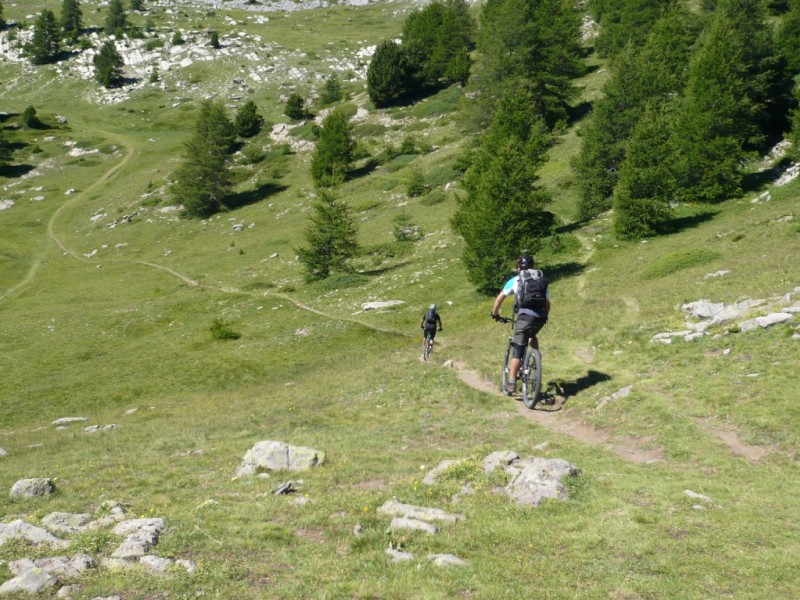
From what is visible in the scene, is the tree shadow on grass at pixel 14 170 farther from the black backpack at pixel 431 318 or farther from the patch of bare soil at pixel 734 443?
the patch of bare soil at pixel 734 443

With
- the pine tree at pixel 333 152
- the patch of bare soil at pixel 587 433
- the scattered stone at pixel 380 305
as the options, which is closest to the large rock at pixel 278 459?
the patch of bare soil at pixel 587 433

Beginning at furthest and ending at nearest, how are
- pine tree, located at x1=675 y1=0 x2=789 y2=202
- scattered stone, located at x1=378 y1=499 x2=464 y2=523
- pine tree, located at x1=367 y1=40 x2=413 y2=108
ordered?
1. pine tree, located at x1=367 y1=40 x2=413 y2=108
2. pine tree, located at x1=675 y1=0 x2=789 y2=202
3. scattered stone, located at x1=378 y1=499 x2=464 y2=523

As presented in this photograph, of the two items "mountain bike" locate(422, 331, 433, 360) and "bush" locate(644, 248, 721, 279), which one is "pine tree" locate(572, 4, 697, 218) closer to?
"bush" locate(644, 248, 721, 279)

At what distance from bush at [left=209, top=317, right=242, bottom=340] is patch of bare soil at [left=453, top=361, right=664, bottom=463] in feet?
87.6

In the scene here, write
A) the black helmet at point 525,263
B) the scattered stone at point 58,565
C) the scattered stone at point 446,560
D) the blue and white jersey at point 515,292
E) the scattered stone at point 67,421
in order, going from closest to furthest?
the scattered stone at point 58,565 → the scattered stone at point 446,560 → the black helmet at point 525,263 → the blue and white jersey at point 515,292 → the scattered stone at point 67,421

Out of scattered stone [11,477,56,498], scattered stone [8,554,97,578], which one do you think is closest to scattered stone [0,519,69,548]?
scattered stone [8,554,97,578]

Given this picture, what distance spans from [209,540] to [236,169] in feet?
315

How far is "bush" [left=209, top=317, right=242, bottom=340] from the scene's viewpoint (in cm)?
4172

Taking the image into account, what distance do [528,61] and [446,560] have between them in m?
75.5

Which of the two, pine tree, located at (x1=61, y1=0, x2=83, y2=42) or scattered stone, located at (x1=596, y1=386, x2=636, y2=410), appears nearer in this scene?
scattered stone, located at (x1=596, y1=386, x2=636, y2=410)

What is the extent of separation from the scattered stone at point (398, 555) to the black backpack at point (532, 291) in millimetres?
8013

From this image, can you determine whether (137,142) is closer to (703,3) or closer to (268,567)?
(703,3)

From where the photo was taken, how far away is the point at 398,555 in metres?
8.57

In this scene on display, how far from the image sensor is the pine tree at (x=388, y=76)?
104188mm
